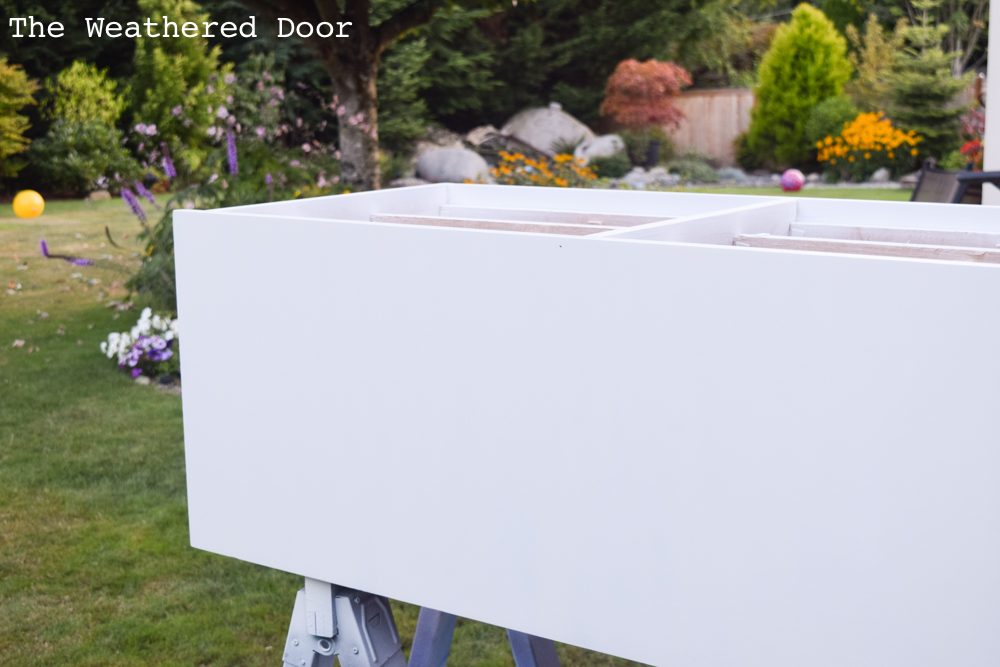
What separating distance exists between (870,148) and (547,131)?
445 centimetres

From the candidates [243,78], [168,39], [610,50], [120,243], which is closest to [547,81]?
[610,50]

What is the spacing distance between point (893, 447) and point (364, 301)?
53cm

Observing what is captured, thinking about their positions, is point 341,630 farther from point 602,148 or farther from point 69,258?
point 602,148

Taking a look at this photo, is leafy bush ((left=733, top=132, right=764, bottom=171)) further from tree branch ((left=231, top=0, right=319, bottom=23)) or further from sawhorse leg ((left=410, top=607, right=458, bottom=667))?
sawhorse leg ((left=410, top=607, right=458, bottom=667))

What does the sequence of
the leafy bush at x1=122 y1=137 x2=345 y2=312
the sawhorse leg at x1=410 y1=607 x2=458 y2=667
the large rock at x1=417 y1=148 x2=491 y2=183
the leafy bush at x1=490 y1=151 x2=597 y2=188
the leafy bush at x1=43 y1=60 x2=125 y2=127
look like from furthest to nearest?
the large rock at x1=417 y1=148 x2=491 y2=183 → the leafy bush at x1=43 y1=60 x2=125 y2=127 → the leafy bush at x1=490 y1=151 x2=597 y2=188 → the leafy bush at x1=122 y1=137 x2=345 y2=312 → the sawhorse leg at x1=410 y1=607 x2=458 y2=667

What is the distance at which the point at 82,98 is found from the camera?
10938 millimetres

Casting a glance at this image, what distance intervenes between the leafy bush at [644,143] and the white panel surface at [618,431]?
12.7 meters

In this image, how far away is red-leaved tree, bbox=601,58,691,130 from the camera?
13203 mm

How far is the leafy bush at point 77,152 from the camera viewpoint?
34.5 ft

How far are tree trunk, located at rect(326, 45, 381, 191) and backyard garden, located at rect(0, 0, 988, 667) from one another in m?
0.01

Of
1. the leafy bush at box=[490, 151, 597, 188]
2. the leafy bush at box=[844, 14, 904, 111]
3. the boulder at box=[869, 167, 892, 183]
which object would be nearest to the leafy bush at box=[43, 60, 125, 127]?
the leafy bush at box=[490, 151, 597, 188]

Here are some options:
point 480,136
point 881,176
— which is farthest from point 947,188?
point 480,136

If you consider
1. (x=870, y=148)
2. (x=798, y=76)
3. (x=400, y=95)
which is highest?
(x=798, y=76)

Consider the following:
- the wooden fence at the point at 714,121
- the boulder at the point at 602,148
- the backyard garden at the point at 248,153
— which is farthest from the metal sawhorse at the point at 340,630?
the wooden fence at the point at 714,121
